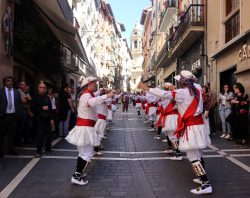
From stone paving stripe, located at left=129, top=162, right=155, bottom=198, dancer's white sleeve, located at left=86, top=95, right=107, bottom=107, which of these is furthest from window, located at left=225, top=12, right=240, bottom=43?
dancer's white sleeve, located at left=86, top=95, right=107, bottom=107

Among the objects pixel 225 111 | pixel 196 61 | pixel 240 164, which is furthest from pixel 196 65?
pixel 240 164

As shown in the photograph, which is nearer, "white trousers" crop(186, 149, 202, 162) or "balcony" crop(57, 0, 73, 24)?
"white trousers" crop(186, 149, 202, 162)

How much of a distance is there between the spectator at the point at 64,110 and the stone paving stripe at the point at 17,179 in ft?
16.2

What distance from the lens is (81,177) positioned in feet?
23.8

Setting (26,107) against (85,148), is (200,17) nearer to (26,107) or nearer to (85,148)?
(26,107)

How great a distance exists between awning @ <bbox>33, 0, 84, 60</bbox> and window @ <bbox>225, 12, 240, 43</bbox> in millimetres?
5995

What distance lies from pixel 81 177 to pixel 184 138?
6.16ft

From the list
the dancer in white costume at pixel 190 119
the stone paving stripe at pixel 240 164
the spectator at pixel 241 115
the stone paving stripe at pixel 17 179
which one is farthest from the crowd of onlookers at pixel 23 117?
the spectator at pixel 241 115

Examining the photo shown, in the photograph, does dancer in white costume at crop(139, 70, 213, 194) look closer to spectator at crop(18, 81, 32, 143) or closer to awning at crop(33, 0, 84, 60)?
spectator at crop(18, 81, 32, 143)

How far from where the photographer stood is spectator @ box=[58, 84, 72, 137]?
14.4 metres

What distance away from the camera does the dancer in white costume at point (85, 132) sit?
23.1ft

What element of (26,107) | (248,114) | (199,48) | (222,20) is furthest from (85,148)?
(199,48)

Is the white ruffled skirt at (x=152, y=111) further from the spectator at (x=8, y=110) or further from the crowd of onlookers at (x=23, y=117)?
the spectator at (x=8, y=110)

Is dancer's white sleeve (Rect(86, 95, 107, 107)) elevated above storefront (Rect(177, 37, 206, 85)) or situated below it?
below
